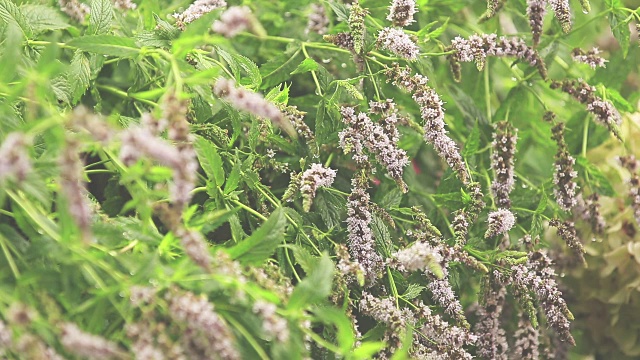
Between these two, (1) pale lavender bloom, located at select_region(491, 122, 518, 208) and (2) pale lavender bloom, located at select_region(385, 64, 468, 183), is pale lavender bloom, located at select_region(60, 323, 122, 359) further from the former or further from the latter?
(1) pale lavender bloom, located at select_region(491, 122, 518, 208)

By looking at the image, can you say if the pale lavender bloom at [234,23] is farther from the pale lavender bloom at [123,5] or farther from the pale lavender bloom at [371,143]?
the pale lavender bloom at [123,5]

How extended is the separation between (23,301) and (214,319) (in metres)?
0.13

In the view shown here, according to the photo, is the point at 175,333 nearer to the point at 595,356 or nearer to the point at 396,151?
the point at 396,151

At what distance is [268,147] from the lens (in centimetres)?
74

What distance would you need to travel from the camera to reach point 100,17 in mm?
677

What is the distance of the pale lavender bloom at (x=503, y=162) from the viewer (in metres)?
0.75

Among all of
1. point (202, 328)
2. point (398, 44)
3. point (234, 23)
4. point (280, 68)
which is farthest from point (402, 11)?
point (202, 328)

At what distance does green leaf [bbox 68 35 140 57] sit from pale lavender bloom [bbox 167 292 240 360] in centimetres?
23

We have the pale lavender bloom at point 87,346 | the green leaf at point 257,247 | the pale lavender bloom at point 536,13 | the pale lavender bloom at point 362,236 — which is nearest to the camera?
the pale lavender bloom at point 87,346

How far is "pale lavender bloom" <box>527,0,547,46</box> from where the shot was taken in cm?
75

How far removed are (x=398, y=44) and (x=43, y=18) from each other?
1.09 ft

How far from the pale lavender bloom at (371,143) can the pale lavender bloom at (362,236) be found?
0.03 meters

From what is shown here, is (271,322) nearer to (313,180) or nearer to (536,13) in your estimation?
(313,180)

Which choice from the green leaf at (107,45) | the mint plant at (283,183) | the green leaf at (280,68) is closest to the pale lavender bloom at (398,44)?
the mint plant at (283,183)
